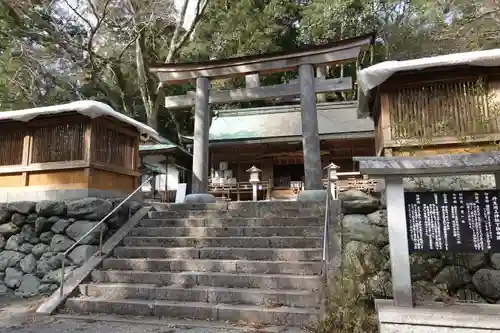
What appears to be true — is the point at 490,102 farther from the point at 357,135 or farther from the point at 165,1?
the point at 165,1

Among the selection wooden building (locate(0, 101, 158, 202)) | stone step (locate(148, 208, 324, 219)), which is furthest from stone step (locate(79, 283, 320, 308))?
wooden building (locate(0, 101, 158, 202))

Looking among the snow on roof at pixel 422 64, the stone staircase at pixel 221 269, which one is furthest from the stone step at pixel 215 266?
the snow on roof at pixel 422 64

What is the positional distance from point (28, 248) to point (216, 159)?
10465 millimetres

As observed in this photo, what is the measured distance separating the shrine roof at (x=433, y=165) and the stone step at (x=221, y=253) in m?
2.16

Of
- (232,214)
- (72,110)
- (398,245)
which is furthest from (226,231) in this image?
(72,110)

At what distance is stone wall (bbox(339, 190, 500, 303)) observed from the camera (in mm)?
4992

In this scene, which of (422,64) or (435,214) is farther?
(422,64)

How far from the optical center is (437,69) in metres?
6.59

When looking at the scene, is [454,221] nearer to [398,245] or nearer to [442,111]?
[398,245]

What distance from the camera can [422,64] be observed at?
6.26 meters

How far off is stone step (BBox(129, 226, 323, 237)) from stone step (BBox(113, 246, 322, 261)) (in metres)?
0.55

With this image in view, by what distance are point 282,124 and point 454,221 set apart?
12990 mm

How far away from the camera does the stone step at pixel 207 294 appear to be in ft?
16.8

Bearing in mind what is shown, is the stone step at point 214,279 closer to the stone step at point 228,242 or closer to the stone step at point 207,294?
the stone step at point 207,294
